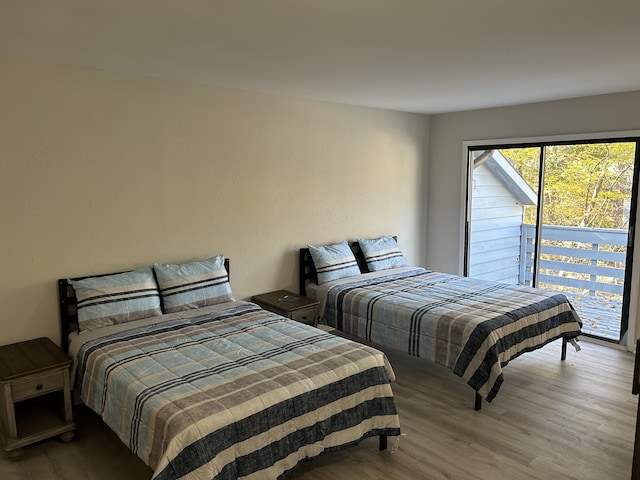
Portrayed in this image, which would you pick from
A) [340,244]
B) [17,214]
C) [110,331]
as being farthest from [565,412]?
[17,214]

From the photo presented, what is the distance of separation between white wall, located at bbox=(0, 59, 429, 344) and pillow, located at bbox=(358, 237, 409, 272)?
0.71 feet

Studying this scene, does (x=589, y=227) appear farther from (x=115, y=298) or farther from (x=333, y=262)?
(x=115, y=298)

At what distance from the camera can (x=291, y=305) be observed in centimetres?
396

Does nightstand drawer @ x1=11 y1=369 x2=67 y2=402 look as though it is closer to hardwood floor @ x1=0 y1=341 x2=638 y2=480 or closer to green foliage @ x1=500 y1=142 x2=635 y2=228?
hardwood floor @ x1=0 y1=341 x2=638 y2=480

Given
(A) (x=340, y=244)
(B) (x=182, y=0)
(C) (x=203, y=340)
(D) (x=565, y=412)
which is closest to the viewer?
(B) (x=182, y=0)

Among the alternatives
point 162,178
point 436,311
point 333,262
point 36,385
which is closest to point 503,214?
point 333,262

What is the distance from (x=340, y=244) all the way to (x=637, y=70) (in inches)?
109

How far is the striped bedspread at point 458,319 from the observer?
3221 millimetres

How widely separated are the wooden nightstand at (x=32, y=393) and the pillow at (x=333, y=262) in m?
2.25

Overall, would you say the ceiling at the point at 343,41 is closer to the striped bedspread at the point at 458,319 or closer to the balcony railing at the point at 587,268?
the balcony railing at the point at 587,268

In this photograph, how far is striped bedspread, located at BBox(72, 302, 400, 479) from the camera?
79.7 inches

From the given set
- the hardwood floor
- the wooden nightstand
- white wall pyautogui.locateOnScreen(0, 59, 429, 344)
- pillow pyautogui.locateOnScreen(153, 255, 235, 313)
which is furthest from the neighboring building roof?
the wooden nightstand

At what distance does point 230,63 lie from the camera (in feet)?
9.96

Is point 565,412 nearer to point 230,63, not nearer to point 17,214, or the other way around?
point 230,63
